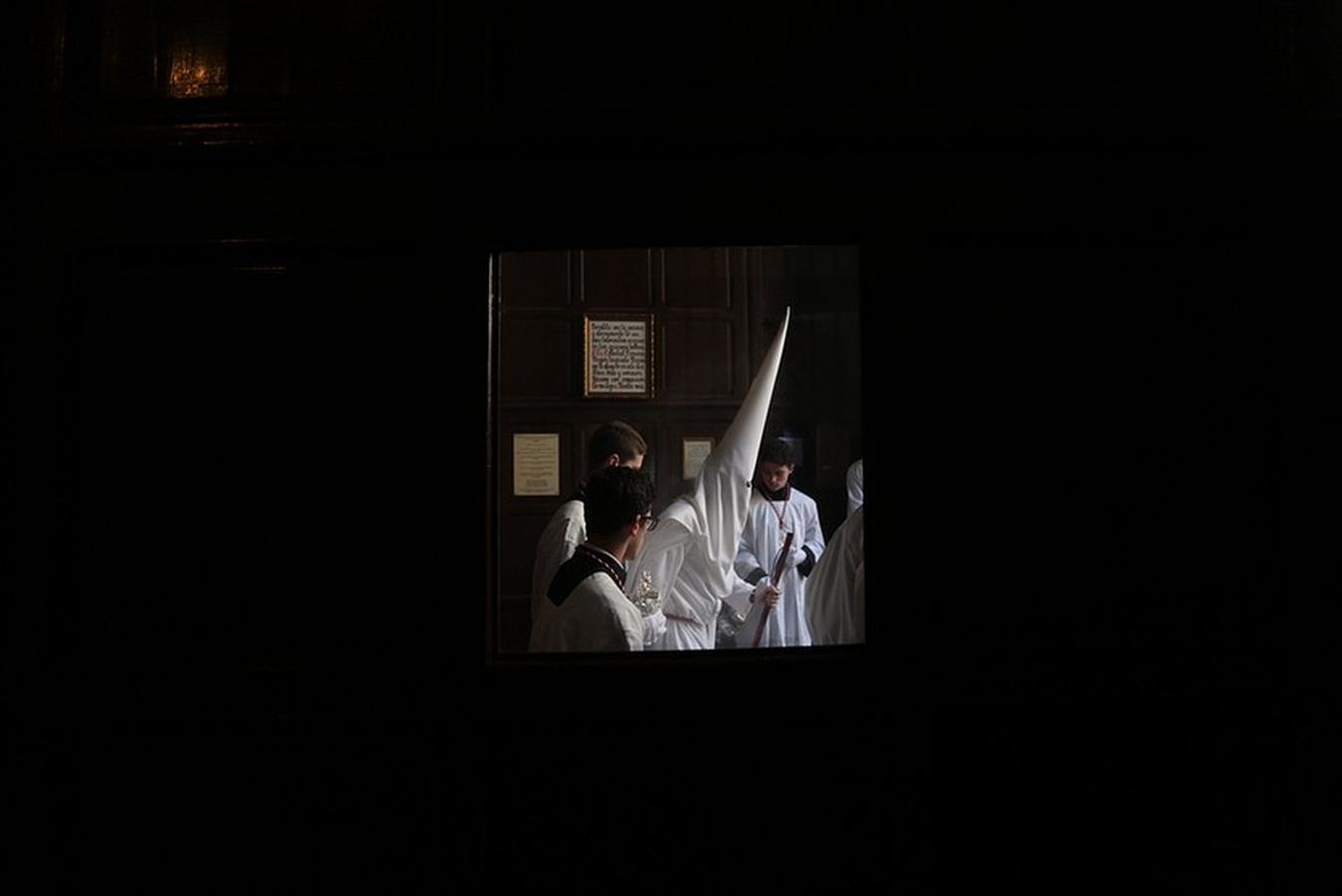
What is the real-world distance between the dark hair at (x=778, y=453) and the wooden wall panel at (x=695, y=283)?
795 millimetres

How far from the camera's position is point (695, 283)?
4363 mm

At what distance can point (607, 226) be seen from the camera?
1.91 metres

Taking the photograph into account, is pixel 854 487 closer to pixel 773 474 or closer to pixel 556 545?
pixel 773 474

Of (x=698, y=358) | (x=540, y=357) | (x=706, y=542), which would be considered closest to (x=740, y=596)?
(x=706, y=542)

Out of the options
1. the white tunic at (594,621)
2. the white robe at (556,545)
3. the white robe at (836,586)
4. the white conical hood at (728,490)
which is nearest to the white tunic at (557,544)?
the white robe at (556,545)

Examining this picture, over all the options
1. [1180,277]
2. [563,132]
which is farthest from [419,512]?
[1180,277]

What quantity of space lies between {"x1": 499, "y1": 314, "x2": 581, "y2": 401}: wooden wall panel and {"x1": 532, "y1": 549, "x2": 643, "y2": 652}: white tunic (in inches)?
77.1

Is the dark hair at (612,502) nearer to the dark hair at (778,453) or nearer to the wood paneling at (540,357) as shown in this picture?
the dark hair at (778,453)

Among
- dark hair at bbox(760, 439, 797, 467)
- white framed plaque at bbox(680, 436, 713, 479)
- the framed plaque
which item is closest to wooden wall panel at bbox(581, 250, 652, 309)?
the framed plaque

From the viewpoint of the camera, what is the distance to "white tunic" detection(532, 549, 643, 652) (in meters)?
2.42

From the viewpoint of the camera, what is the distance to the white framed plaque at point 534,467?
416 centimetres

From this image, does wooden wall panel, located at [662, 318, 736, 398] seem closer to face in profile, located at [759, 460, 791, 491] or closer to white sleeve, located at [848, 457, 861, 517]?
face in profile, located at [759, 460, 791, 491]

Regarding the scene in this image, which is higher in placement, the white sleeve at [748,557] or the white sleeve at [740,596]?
the white sleeve at [748,557]

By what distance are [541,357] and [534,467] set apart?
0.54 metres
